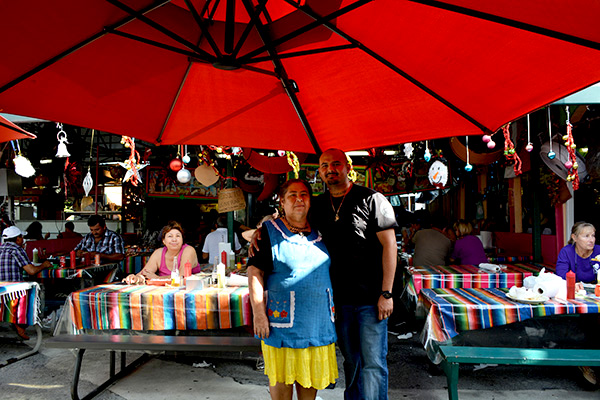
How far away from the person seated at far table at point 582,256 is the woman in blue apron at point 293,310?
3412 mm

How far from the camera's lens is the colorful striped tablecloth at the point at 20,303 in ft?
16.2

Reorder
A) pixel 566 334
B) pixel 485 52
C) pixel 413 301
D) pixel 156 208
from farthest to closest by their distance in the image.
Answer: pixel 156 208
pixel 413 301
pixel 566 334
pixel 485 52

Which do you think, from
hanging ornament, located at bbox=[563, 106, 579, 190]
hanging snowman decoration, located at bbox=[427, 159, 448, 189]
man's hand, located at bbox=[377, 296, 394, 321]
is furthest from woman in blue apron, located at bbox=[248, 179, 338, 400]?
hanging snowman decoration, located at bbox=[427, 159, 448, 189]

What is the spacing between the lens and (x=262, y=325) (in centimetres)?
271

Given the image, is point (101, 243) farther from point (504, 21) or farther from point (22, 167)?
point (504, 21)

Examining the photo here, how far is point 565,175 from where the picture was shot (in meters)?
5.91

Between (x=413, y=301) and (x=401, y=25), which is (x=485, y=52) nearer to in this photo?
(x=401, y=25)

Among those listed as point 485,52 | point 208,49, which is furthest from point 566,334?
point 208,49

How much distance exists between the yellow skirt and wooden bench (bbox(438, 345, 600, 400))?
1137 millimetres

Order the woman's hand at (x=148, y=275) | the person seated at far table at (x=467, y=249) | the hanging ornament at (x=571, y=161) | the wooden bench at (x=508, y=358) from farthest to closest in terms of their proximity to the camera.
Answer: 1. the person seated at far table at (x=467, y=249)
2. the hanging ornament at (x=571, y=161)
3. the woman's hand at (x=148, y=275)
4. the wooden bench at (x=508, y=358)

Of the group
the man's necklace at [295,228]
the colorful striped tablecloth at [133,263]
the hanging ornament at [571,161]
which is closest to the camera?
the man's necklace at [295,228]

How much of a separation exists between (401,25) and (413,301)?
4373mm

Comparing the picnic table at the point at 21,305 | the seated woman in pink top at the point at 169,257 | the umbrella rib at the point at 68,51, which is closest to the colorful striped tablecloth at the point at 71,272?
the picnic table at the point at 21,305

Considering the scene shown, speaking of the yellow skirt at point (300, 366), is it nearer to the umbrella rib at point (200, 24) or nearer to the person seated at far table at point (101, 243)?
the umbrella rib at point (200, 24)
